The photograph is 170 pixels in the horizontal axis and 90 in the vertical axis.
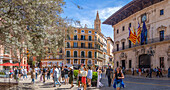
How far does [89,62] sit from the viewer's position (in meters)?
63.5

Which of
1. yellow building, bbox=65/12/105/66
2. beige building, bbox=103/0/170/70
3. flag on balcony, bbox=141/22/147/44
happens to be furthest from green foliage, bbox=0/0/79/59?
yellow building, bbox=65/12/105/66

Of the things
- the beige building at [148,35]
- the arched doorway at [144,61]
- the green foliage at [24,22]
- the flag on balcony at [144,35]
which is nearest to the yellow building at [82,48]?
the beige building at [148,35]

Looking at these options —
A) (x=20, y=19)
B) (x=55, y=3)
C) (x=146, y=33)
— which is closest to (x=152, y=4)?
(x=146, y=33)

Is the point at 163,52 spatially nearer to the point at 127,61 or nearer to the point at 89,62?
the point at 127,61

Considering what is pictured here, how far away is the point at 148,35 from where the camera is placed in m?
32.4

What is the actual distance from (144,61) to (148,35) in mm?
4905

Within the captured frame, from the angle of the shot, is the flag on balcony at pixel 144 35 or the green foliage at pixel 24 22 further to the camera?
the flag on balcony at pixel 144 35

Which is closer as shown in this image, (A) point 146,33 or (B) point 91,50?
(A) point 146,33

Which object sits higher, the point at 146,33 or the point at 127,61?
the point at 146,33

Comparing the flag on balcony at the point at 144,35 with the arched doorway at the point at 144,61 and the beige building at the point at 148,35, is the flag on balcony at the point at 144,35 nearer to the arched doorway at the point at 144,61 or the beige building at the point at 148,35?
the beige building at the point at 148,35

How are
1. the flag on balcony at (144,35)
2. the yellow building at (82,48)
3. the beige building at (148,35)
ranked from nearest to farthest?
the beige building at (148,35) < the flag on balcony at (144,35) < the yellow building at (82,48)

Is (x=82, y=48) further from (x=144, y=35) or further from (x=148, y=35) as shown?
(x=144, y=35)

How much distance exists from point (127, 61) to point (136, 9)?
36.1 feet

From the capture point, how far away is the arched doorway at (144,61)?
32281 mm
